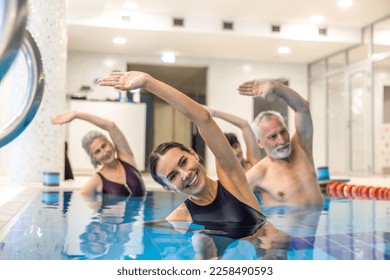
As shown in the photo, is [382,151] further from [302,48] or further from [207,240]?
[207,240]

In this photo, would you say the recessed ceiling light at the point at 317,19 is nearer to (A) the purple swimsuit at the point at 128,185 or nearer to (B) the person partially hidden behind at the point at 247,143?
(B) the person partially hidden behind at the point at 247,143

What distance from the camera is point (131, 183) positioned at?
339 centimetres

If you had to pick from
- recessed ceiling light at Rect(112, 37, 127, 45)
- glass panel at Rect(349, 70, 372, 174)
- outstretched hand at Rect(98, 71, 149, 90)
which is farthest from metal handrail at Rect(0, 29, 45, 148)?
glass panel at Rect(349, 70, 372, 174)

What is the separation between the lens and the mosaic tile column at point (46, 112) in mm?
4414

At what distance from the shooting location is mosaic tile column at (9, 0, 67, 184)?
441 centimetres

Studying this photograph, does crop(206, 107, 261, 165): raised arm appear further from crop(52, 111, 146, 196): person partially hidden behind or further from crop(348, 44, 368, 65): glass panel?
crop(348, 44, 368, 65): glass panel

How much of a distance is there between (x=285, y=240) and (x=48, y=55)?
3464mm

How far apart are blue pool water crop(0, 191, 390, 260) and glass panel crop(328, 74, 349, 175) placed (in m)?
6.06

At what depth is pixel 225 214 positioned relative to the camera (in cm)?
184

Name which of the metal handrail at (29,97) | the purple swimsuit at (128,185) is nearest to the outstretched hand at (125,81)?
the metal handrail at (29,97)

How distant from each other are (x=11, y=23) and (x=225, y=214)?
1.41 meters

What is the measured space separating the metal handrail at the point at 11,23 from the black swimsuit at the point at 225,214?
131cm

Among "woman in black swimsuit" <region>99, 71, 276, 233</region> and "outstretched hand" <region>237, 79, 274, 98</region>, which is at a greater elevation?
"outstretched hand" <region>237, 79, 274, 98</region>
